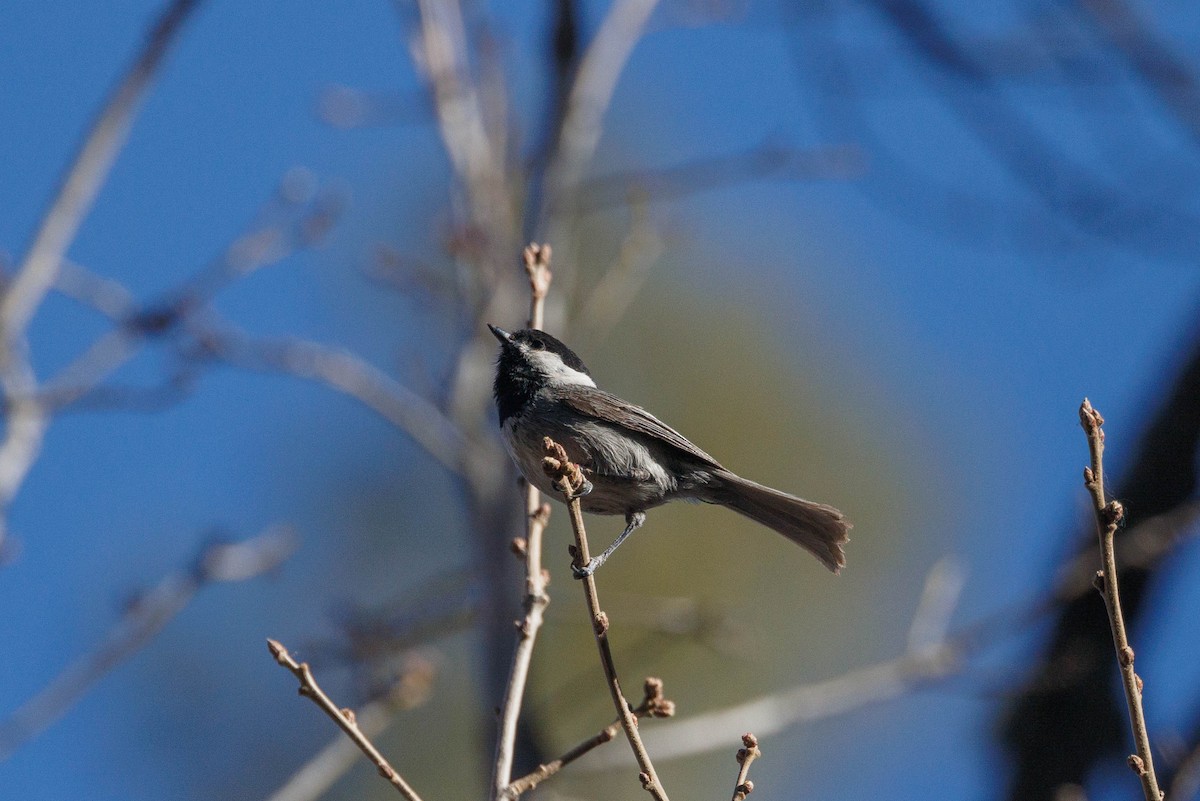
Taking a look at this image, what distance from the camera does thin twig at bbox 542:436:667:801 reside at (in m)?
2.19

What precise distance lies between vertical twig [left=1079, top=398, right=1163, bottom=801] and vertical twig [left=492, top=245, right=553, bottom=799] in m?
1.11

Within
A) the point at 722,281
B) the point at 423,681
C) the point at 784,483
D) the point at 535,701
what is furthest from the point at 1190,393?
the point at 722,281

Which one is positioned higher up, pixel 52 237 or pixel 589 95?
pixel 589 95

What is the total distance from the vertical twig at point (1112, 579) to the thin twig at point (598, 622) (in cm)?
81

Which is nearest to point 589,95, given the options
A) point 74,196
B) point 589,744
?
point 74,196

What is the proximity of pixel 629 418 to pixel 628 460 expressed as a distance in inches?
5.7

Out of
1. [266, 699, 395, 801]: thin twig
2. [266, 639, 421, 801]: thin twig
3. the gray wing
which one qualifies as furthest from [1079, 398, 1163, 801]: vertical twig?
[266, 699, 395, 801]: thin twig

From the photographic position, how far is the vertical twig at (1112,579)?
1.88 meters

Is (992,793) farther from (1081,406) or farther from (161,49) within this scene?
(161,49)

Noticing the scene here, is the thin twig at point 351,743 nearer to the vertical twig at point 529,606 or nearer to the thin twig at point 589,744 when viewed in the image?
the vertical twig at point 529,606

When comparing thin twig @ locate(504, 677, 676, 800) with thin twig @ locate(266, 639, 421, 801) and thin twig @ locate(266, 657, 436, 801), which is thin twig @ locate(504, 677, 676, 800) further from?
thin twig @ locate(266, 657, 436, 801)

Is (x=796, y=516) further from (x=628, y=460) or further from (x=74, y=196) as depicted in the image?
(x=74, y=196)

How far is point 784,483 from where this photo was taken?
39.8 ft

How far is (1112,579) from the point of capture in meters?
1.91
